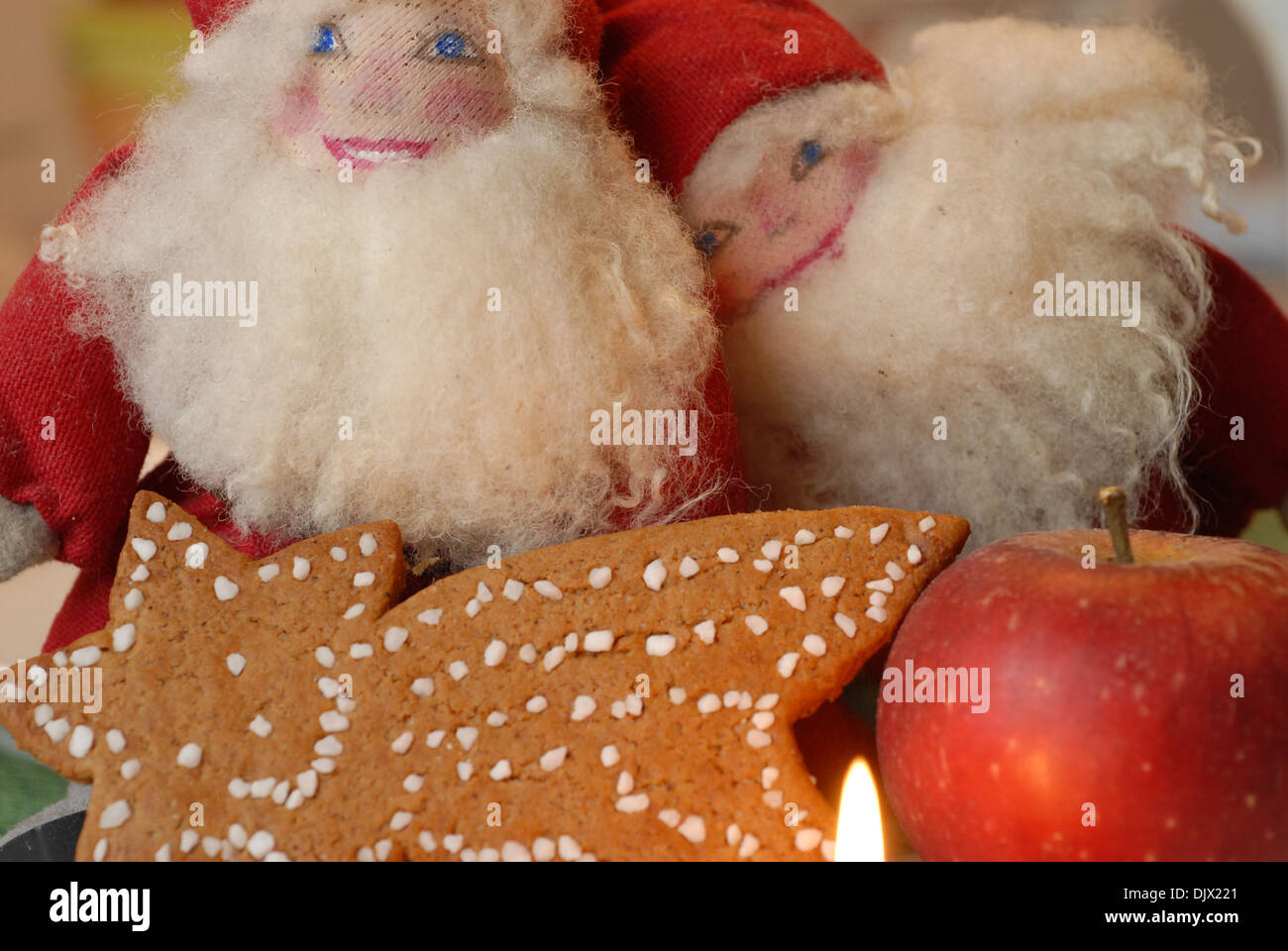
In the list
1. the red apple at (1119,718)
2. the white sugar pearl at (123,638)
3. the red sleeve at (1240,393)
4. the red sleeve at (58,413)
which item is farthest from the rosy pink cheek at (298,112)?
the red sleeve at (1240,393)

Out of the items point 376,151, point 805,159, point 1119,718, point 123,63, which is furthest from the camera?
point 123,63

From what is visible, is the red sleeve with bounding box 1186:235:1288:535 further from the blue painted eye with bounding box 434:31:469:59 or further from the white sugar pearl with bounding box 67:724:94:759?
the white sugar pearl with bounding box 67:724:94:759

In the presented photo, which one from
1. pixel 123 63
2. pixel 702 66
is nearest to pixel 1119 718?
pixel 702 66

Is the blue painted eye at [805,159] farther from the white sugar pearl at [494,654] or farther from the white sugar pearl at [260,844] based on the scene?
the white sugar pearl at [260,844]

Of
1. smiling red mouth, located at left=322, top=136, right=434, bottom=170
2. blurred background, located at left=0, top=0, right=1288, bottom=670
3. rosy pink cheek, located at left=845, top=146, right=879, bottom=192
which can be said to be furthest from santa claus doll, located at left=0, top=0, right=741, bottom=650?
blurred background, located at left=0, top=0, right=1288, bottom=670

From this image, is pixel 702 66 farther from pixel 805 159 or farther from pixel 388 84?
pixel 388 84

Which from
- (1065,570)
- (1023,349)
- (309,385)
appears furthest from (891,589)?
(309,385)
